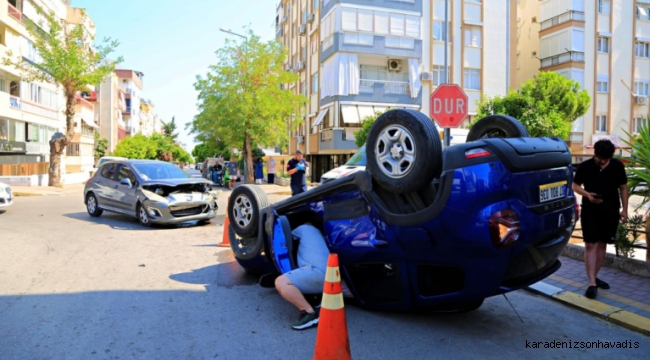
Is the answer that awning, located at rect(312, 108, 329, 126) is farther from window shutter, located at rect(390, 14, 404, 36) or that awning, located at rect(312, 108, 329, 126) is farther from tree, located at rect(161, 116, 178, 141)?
tree, located at rect(161, 116, 178, 141)

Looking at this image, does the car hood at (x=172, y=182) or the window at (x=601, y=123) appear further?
the window at (x=601, y=123)

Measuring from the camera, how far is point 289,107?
32.5 m

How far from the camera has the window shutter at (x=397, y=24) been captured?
32031 mm

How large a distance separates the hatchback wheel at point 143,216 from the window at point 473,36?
28.7 meters

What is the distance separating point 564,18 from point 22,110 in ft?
131

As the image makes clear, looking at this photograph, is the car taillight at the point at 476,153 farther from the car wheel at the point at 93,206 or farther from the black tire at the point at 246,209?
the car wheel at the point at 93,206

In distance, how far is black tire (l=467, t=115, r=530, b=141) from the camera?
4430 mm

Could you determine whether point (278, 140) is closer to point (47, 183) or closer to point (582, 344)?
point (47, 183)

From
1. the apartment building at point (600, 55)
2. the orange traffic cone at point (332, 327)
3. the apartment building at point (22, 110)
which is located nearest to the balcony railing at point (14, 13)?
the apartment building at point (22, 110)

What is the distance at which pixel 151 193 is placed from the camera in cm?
1076

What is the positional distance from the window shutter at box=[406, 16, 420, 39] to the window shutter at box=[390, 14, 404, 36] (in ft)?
1.49

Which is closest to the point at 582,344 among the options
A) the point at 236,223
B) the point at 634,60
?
the point at 236,223

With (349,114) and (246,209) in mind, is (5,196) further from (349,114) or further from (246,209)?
(349,114)

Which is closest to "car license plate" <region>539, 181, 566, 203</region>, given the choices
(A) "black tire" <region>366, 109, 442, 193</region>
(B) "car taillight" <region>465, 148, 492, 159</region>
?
(B) "car taillight" <region>465, 148, 492, 159</region>
